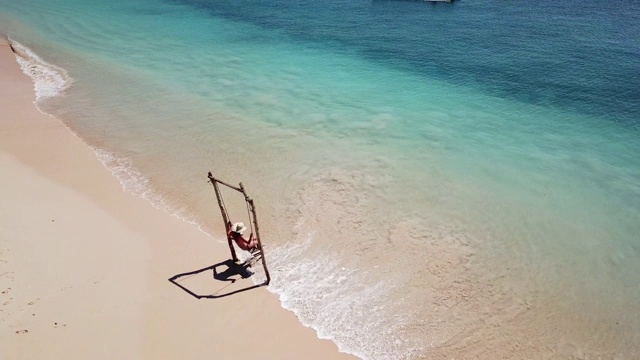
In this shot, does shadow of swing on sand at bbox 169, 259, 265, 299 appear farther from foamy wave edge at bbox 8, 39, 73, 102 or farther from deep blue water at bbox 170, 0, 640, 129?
deep blue water at bbox 170, 0, 640, 129

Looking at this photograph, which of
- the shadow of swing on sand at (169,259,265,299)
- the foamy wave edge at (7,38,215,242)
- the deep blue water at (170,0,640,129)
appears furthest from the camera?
the deep blue water at (170,0,640,129)

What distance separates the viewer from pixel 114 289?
990 centimetres

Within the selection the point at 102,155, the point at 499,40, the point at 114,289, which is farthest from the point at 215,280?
the point at 499,40

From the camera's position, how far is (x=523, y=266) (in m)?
11.3

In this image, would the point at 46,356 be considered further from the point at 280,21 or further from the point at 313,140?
the point at 280,21

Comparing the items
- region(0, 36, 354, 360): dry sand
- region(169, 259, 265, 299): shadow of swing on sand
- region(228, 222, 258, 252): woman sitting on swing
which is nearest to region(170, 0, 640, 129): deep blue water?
region(228, 222, 258, 252): woman sitting on swing

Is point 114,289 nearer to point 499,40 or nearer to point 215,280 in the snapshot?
point 215,280

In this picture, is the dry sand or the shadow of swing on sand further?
the shadow of swing on sand

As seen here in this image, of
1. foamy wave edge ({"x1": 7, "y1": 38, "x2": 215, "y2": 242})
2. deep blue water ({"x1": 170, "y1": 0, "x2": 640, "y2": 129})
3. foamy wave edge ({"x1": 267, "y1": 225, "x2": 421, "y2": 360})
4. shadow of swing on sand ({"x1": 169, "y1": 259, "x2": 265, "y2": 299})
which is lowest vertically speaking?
foamy wave edge ({"x1": 267, "y1": 225, "x2": 421, "y2": 360})

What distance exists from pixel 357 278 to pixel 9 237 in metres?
8.64

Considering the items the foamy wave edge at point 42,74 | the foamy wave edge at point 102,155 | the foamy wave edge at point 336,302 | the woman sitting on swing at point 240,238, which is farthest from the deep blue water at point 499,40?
the woman sitting on swing at point 240,238

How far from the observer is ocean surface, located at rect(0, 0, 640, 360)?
33.2 feet

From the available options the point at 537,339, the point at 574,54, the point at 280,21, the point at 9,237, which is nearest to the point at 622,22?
the point at 574,54

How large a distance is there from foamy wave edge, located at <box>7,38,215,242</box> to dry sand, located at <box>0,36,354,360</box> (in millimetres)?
313
